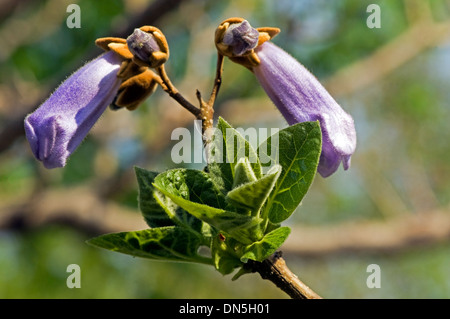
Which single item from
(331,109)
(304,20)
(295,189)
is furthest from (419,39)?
(295,189)

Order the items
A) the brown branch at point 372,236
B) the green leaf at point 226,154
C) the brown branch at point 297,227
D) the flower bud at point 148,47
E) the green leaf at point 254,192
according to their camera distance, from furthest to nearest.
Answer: the brown branch at point 372,236 < the brown branch at point 297,227 < the flower bud at point 148,47 < the green leaf at point 226,154 < the green leaf at point 254,192

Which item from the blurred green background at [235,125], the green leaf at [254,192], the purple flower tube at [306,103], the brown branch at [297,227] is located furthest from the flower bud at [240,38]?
the brown branch at [297,227]

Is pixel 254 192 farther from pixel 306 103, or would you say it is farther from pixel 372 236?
pixel 372 236

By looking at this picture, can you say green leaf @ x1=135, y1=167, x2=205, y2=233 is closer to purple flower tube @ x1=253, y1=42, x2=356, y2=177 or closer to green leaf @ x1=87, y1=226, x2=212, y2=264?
green leaf @ x1=87, y1=226, x2=212, y2=264

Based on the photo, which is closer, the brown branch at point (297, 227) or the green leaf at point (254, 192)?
the green leaf at point (254, 192)

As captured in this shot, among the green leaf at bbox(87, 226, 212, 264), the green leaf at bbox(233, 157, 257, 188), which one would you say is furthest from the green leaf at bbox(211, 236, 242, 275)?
the green leaf at bbox(233, 157, 257, 188)

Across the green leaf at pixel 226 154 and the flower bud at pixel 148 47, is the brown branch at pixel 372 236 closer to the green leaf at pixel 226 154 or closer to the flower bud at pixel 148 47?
the flower bud at pixel 148 47

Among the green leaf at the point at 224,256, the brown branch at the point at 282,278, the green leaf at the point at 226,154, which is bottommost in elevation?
the brown branch at the point at 282,278

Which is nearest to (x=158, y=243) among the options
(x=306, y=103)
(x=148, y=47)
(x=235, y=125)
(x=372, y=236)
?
(x=148, y=47)
